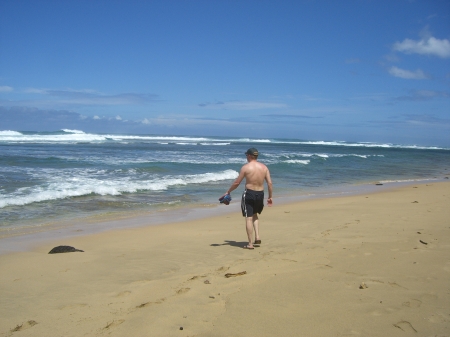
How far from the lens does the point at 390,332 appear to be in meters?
3.01

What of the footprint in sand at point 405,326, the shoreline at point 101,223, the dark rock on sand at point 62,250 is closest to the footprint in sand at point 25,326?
the dark rock on sand at point 62,250

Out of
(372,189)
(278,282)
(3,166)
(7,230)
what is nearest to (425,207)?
(372,189)

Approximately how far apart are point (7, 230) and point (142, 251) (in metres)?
3.49

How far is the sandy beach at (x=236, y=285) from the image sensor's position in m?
3.23

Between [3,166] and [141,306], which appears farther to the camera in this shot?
[3,166]

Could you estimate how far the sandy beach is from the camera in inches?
127

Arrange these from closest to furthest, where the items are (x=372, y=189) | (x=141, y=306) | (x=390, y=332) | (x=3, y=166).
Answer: (x=390, y=332) < (x=141, y=306) < (x=372, y=189) < (x=3, y=166)

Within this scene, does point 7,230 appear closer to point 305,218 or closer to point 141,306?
point 141,306

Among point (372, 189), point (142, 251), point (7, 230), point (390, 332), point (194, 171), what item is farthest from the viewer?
point (194, 171)

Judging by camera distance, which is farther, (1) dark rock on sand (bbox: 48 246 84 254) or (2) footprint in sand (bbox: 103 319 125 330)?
(1) dark rock on sand (bbox: 48 246 84 254)

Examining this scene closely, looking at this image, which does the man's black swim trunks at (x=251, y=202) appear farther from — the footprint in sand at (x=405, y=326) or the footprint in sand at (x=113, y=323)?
the footprint in sand at (x=405, y=326)

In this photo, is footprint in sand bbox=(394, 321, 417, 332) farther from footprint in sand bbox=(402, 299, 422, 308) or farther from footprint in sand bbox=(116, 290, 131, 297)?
footprint in sand bbox=(116, 290, 131, 297)

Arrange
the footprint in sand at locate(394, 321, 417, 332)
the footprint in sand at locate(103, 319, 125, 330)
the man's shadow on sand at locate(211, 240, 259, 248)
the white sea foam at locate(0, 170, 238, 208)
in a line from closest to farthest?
the footprint in sand at locate(394, 321, 417, 332) → the footprint in sand at locate(103, 319, 125, 330) → the man's shadow on sand at locate(211, 240, 259, 248) → the white sea foam at locate(0, 170, 238, 208)

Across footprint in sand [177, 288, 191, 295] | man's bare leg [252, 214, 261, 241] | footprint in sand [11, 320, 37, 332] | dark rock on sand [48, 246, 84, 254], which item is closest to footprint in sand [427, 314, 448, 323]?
footprint in sand [177, 288, 191, 295]
